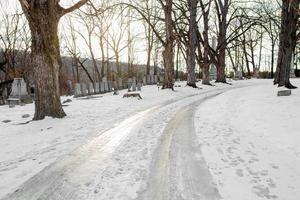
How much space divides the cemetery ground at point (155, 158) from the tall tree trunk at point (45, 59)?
625 mm

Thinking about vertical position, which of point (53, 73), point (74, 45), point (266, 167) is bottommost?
point (266, 167)

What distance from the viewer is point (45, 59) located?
337 inches

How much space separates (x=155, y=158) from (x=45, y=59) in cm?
556

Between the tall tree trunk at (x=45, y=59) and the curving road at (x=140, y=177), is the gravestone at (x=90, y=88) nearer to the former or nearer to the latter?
the tall tree trunk at (x=45, y=59)

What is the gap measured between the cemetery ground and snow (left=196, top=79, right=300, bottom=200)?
1cm

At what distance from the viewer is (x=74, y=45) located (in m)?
41.8

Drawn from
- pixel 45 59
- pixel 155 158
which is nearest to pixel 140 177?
pixel 155 158

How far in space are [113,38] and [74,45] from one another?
661 centimetres

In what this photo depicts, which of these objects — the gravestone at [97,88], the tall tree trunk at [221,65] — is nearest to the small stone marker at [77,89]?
the gravestone at [97,88]

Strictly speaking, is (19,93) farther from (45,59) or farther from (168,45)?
(168,45)

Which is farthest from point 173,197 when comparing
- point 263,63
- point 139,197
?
point 263,63

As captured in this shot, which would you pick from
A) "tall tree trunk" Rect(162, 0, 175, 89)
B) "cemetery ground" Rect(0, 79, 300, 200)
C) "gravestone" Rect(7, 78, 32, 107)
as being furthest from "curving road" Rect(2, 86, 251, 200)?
"tall tree trunk" Rect(162, 0, 175, 89)

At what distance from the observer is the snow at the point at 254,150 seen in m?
3.62

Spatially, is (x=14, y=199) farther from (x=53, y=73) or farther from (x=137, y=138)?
(x=53, y=73)
